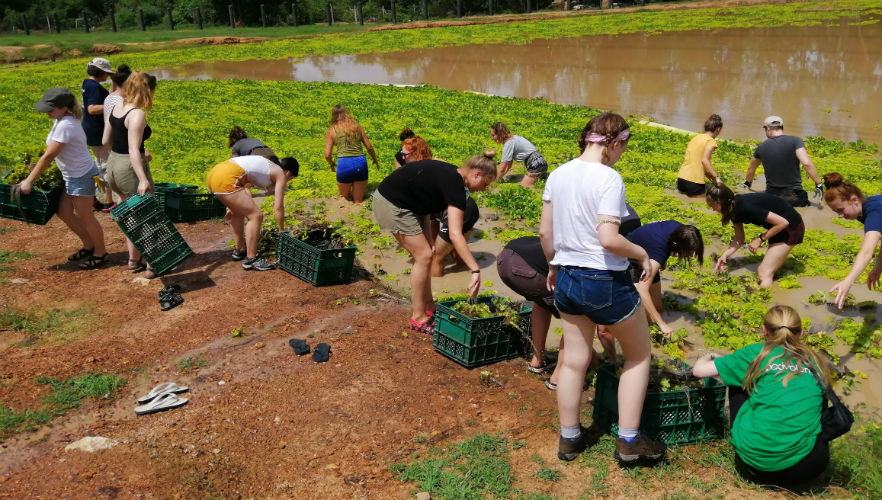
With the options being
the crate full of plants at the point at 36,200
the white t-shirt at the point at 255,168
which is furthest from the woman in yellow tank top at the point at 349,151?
the crate full of plants at the point at 36,200

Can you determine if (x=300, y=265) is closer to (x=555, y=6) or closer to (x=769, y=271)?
(x=769, y=271)

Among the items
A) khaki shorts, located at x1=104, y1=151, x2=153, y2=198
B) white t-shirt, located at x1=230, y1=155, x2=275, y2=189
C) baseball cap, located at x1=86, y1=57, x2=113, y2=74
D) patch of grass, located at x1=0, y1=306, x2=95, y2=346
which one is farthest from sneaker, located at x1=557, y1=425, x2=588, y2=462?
baseball cap, located at x1=86, y1=57, x2=113, y2=74

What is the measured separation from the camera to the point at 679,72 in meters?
25.1

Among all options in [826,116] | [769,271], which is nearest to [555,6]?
[826,116]

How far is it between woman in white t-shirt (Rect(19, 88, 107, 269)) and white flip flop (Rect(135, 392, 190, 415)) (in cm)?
365

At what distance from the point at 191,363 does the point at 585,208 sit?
146 inches

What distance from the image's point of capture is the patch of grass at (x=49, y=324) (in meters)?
6.83

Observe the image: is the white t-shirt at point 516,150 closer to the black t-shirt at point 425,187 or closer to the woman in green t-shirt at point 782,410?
the black t-shirt at point 425,187

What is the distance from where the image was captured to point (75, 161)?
827 centimetres

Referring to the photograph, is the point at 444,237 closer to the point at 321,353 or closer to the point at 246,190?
the point at 246,190

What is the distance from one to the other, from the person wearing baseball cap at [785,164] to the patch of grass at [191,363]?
307 inches

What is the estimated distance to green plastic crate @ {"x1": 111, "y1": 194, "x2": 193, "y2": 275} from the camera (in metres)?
7.85

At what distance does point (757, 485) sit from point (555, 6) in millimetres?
61103

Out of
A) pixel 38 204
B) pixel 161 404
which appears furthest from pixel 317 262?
pixel 38 204
